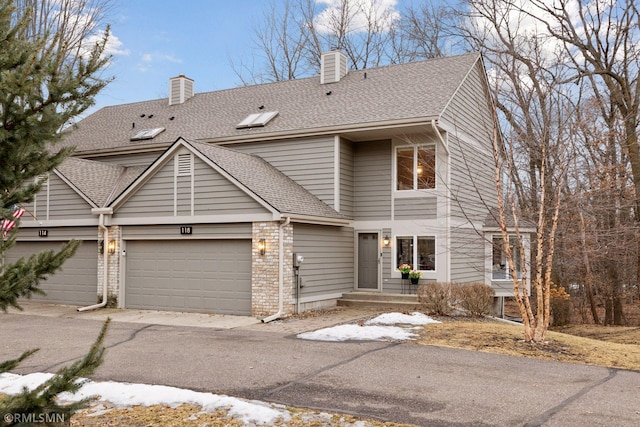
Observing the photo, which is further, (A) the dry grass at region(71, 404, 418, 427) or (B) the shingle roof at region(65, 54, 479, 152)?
(B) the shingle roof at region(65, 54, 479, 152)

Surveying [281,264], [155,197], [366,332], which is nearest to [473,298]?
[366,332]

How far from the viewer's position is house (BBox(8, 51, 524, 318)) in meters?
14.0

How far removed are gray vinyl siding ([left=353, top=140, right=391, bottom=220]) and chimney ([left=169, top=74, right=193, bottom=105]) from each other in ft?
26.6

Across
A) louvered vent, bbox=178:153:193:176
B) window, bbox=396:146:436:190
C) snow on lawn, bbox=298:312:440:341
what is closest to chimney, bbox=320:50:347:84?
window, bbox=396:146:436:190

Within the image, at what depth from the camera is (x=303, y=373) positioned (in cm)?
773

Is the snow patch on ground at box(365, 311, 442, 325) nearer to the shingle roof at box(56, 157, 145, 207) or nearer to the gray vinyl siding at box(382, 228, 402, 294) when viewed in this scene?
the gray vinyl siding at box(382, 228, 402, 294)

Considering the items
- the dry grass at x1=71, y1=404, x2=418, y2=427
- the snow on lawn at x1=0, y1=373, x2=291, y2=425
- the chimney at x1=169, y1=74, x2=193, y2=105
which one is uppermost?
the chimney at x1=169, y1=74, x2=193, y2=105

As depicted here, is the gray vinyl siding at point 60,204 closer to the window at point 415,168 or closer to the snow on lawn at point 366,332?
the snow on lawn at point 366,332

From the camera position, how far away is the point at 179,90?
2166 centimetres

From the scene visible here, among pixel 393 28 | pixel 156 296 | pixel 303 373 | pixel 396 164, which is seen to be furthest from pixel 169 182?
pixel 393 28

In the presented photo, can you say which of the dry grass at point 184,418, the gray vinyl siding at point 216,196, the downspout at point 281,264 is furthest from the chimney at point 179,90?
the dry grass at point 184,418

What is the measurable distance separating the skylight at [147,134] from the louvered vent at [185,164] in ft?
17.0

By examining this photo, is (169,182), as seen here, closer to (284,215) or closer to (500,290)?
(284,215)

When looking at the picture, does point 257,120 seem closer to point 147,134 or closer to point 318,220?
point 147,134
